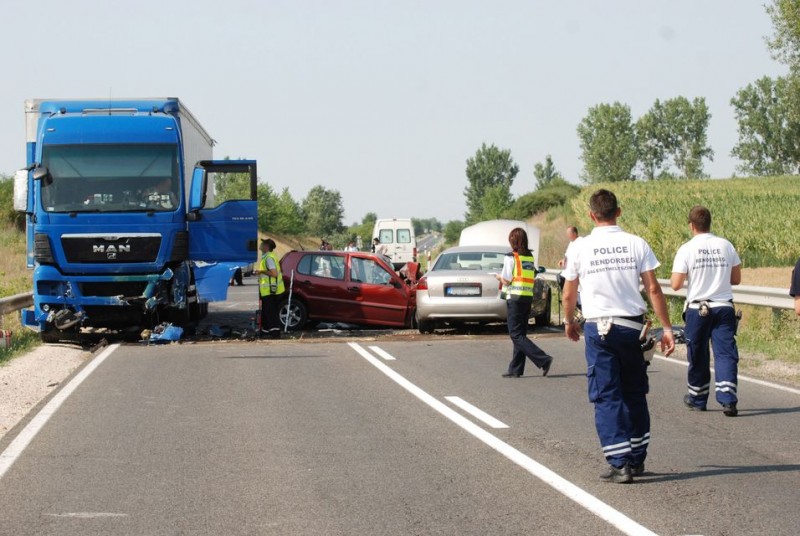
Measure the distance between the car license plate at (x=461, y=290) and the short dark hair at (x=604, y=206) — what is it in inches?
459

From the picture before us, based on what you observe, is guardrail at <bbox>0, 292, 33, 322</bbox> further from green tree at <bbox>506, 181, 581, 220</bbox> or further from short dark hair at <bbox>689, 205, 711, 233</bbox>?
green tree at <bbox>506, 181, 581, 220</bbox>

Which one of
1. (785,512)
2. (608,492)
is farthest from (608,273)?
(785,512)

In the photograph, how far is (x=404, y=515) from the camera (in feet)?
21.2

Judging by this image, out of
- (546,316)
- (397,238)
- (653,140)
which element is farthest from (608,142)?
(546,316)

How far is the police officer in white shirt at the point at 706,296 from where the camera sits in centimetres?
1063

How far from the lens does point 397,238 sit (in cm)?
4928

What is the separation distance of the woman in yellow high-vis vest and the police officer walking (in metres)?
5.74

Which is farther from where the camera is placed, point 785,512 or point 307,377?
point 307,377

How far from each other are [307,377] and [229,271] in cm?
575

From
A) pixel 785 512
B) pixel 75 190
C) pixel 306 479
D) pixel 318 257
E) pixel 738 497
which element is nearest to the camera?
pixel 785 512

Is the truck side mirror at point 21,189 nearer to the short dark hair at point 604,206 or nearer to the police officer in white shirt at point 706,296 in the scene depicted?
the police officer in white shirt at point 706,296

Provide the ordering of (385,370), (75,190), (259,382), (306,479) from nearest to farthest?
(306,479), (259,382), (385,370), (75,190)

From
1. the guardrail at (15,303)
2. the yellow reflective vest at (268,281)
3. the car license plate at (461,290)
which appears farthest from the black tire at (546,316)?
the guardrail at (15,303)

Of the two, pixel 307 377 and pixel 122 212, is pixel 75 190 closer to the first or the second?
pixel 122 212
